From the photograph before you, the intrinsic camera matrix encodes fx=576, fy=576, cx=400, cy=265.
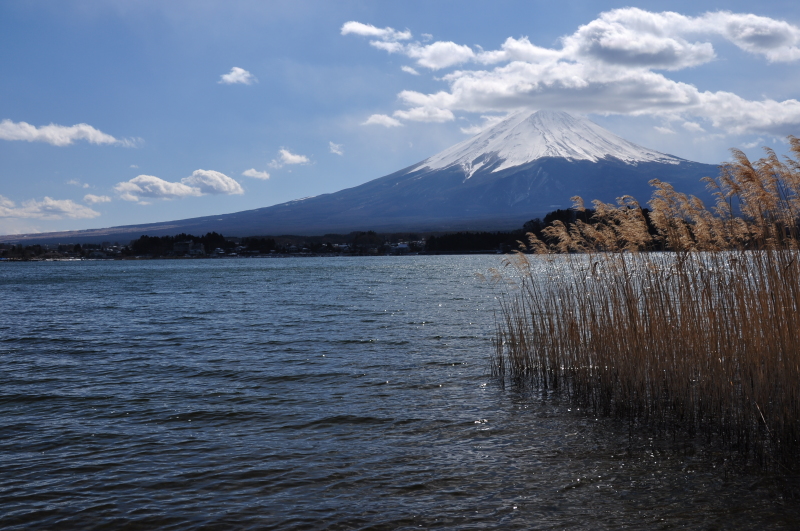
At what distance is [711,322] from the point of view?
809 cm

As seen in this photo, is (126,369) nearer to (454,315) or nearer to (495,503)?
(495,503)

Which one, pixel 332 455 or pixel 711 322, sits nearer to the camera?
pixel 332 455

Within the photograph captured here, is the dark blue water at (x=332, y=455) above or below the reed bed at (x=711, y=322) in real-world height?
below

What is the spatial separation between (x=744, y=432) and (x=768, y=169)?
3.49 m

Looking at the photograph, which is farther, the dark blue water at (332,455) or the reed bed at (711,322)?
the reed bed at (711,322)

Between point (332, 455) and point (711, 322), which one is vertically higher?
point (711, 322)

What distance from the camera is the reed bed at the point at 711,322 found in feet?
23.8

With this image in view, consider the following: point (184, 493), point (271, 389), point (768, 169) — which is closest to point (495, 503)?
point (184, 493)

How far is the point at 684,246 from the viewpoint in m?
8.98

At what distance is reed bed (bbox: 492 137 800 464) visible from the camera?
724 centimetres

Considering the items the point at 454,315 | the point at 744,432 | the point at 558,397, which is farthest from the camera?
the point at 454,315

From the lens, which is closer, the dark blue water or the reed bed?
the dark blue water

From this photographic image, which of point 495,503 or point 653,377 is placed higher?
point 653,377

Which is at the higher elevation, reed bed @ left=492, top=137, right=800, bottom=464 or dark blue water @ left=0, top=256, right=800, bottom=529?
reed bed @ left=492, top=137, right=800, bottom=464
